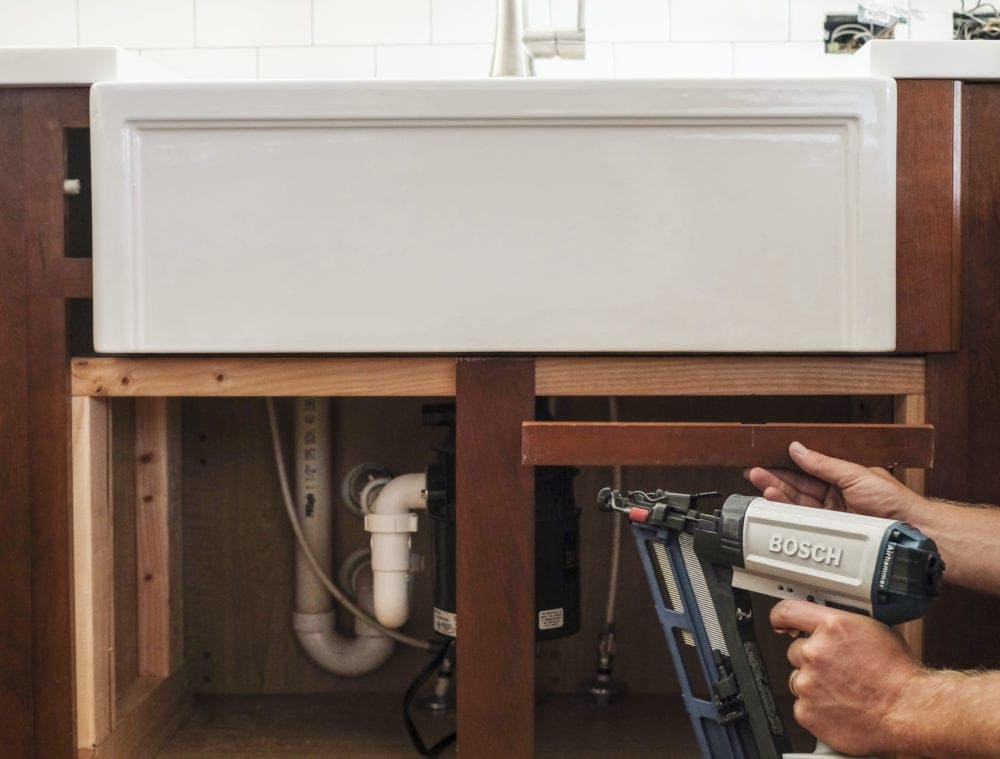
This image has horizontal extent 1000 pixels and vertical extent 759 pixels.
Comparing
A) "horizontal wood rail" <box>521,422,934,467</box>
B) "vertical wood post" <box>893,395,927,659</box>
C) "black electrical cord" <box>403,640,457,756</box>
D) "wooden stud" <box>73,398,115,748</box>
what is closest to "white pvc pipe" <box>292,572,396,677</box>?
"black electrical cord" <box>403,640,457,756</box>

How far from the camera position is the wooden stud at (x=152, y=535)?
1.29 m

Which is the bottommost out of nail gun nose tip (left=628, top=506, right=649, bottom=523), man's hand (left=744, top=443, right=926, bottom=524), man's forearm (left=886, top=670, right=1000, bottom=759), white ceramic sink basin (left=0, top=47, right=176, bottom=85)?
man's forearm (left=886, top=670, right=1000, bottom=759)

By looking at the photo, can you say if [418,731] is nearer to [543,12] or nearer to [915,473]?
A: [915,473]

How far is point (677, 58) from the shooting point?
1.46 m

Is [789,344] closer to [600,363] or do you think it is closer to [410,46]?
[600,363]

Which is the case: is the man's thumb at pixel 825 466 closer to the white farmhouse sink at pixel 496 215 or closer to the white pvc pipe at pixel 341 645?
the white farmhouse sink at pixel 496 215

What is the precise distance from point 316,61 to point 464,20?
223 millimetres

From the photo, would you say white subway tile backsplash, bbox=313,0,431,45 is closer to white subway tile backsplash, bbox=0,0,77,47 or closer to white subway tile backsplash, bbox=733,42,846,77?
white subway tile backsplash, bbox=0,0,77,47

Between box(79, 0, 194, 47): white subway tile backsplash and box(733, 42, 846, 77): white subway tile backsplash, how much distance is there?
799 millimetres

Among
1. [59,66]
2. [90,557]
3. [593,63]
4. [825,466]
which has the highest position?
[593,63]

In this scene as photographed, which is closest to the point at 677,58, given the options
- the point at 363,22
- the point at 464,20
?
the point at 464,20

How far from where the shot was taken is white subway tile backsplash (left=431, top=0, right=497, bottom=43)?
57.4 inches

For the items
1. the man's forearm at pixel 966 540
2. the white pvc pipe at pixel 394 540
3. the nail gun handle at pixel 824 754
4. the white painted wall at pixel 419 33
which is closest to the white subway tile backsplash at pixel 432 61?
the white painted wall at pixel 419 33

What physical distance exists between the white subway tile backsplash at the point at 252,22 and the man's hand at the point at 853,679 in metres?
1.09
